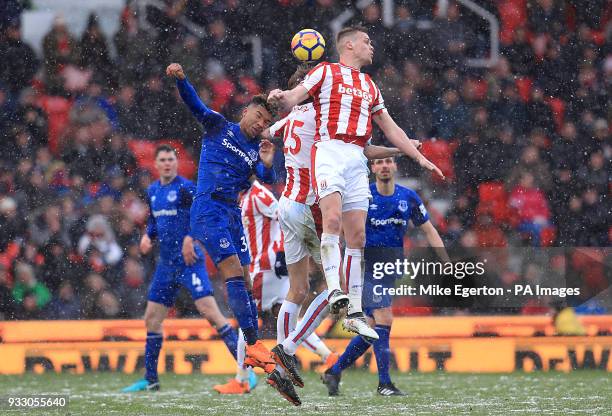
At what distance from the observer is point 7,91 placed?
1441 cm

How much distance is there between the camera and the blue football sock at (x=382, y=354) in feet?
30.1

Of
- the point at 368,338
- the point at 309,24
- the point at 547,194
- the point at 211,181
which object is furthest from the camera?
the point at 309,24

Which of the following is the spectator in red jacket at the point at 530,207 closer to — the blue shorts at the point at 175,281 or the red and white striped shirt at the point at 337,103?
the blue shorts at the point at 175,281

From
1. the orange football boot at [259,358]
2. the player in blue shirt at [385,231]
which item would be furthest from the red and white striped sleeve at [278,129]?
the player in blue shirt at [385,231]

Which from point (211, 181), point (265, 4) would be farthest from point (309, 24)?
point (211, 181)

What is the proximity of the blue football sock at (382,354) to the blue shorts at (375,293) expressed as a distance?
0.19m

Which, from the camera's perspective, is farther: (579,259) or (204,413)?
(579,259)

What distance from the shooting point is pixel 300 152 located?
7668mm

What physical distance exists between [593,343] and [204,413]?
6045 millimetres

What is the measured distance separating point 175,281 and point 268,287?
86cm

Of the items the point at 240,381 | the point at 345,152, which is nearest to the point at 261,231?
the point at 240,381

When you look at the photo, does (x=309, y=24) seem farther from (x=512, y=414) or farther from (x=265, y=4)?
(x=512, y=414)

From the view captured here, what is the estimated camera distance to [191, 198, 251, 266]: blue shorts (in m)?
7.89

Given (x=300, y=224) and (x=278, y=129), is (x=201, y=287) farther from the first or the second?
(x=300, y=224)
